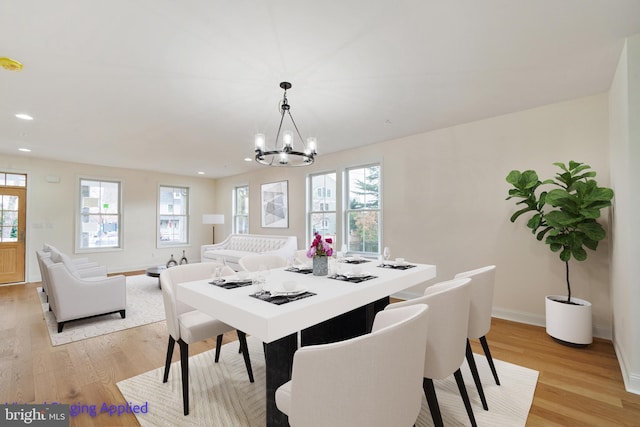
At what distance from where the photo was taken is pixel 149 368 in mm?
2512

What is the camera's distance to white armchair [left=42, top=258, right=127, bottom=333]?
3297 millimetres

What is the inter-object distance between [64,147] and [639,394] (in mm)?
8052

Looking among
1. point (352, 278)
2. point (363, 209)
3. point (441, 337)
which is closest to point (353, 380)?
point (441, 337)

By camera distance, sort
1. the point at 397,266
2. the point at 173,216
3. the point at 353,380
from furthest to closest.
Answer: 1. the point at 173,216
2. the point at 397,266
3. the point at 353,380

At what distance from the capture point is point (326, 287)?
1917 mm

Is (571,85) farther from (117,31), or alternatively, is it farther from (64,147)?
(64,147)

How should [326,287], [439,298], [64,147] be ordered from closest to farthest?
[439,298]
[326,287]
[64,147]

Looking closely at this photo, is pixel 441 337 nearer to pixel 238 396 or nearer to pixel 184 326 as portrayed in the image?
pixel 238 396

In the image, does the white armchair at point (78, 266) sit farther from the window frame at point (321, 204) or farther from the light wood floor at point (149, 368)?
the window frame at point (321, 204)

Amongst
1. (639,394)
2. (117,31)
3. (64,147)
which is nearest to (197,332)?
(117,31)

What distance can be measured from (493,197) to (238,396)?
366 cm

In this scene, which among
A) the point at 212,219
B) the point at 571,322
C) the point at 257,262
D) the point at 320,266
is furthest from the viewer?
the point at 212,219

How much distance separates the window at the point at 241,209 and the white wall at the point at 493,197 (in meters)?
3.94

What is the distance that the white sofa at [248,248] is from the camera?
20.1 ft
